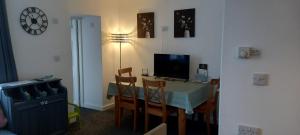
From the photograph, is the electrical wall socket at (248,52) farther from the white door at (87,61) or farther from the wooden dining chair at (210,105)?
the white door at (87,61)

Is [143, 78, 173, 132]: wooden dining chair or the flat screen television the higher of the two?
the flat screen television

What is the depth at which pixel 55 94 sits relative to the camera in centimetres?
324

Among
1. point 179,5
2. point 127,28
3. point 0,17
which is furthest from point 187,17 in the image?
point 0,17

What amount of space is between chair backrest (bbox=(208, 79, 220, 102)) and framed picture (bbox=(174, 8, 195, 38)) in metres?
1.09

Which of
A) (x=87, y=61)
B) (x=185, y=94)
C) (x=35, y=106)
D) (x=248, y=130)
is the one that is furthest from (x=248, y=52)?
(x=87, y=61)

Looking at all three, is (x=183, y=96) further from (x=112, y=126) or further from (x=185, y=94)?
(x=112, y=126)

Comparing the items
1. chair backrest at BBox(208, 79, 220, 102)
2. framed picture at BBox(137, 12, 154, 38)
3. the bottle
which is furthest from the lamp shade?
chair backrest at BBox(208, 79, 220, 102)

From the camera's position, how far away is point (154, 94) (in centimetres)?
346

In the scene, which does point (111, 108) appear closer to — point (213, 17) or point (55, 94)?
point (55, 94)

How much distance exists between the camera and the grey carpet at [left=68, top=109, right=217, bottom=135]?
370cm

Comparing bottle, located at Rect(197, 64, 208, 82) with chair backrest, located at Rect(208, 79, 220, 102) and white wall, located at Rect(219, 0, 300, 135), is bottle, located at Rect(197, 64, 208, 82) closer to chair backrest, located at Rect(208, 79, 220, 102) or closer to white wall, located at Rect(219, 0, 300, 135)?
chair backrest, located at Rect(208, 79, 220, 102)

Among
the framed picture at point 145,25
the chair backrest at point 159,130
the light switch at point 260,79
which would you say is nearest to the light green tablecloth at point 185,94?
the light switch at point 260,79

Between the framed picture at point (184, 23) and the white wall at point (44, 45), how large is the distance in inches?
77.6

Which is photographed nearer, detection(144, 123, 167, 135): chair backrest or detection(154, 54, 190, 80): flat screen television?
detection(144, 123, 167, 135): chair backrest
